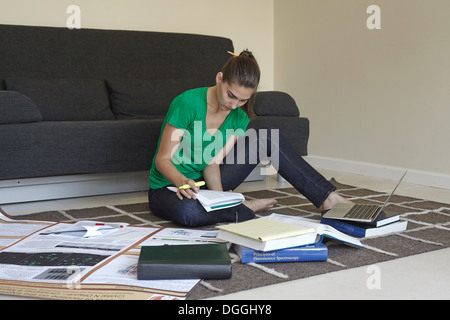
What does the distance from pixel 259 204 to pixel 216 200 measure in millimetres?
458

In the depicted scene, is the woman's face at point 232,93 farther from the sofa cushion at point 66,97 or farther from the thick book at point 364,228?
the sofa cushion at point 66,97

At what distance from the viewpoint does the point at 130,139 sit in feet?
8.95

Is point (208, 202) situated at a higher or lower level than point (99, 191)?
higher

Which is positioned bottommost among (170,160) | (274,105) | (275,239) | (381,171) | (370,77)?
(381,171)

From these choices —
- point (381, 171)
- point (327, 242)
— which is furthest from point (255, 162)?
point (381, 171)

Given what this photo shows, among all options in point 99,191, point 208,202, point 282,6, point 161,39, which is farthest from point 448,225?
point 282,6

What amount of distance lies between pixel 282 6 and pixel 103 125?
224 cm

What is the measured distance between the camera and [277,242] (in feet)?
5.10

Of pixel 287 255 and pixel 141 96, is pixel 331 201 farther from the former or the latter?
pixel 141 96

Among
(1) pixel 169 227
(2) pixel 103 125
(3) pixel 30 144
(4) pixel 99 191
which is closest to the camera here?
(1) pixel 169 227

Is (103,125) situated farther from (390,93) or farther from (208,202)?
(390,93)

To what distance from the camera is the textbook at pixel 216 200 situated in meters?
1.92

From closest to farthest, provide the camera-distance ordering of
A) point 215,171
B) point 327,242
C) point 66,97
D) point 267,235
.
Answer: point 267,235 → point 327,242 → point 215,171 → point 66,97

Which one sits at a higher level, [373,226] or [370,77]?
[370,77]
